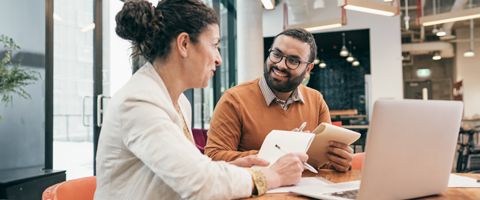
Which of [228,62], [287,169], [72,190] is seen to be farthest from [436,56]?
[72,190]

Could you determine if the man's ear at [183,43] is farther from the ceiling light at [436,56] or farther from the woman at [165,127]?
the ceiling light at [436,56]

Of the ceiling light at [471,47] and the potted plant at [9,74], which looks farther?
the ceiling light at [471,47]

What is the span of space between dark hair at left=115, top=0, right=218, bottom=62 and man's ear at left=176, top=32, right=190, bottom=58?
0.04ft

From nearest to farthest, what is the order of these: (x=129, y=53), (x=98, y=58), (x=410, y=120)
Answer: (x=410, y=120) < (x=129, y=53) < (x=98, y=58)

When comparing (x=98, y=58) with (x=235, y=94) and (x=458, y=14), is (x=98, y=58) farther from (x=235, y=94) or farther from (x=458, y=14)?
(x=458, y=14)

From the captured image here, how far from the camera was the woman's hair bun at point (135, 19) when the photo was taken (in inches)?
45.6

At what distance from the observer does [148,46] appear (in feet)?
3.92

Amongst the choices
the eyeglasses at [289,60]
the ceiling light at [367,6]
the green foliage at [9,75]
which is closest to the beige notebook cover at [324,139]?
the eyeglasses at [289,60]

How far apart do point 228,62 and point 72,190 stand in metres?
7.76

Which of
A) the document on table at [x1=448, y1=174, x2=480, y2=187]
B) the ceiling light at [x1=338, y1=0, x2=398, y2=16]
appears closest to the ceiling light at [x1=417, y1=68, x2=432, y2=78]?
the ceiling light at [x1=338, y1=0, x2=398, y2=16]

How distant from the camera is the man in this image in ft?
6.44

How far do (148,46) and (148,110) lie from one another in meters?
0.27

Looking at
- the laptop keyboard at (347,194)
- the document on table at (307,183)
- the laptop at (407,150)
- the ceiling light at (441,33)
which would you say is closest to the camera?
the laptop at (407,150)

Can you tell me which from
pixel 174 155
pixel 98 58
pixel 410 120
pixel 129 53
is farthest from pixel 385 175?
pixel 98 58
